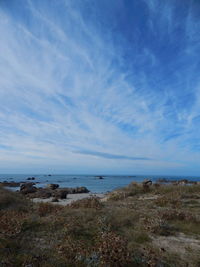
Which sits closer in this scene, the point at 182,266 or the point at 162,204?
the point at 182,266

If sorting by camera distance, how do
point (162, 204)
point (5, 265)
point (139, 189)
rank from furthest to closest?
point (139, 189) → point (162, 204) → point (5, 265)

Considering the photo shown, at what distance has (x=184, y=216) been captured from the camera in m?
9.09

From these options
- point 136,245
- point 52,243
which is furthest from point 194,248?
point 52,243

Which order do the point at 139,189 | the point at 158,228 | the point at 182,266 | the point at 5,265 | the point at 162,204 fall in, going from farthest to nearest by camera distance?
the point at 139,189 < the point at 162,204 < the point at 158,228 < the point at 182,266 < the point at 5,265

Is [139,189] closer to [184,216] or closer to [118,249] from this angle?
[184,216]

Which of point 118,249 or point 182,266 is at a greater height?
point 118,249

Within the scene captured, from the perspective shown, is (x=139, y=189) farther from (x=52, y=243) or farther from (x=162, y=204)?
(x=52, y=243)

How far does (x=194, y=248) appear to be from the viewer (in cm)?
600

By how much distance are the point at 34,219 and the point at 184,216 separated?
6.89 m

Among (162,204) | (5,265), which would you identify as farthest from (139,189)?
(5,265)

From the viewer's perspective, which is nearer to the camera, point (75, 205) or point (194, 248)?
point (194, 248)

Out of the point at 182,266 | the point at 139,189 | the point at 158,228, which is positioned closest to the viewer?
the point at 182,266

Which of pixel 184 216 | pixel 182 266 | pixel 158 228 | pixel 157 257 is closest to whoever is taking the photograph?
pixel 182 266

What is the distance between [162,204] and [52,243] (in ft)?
28.5
